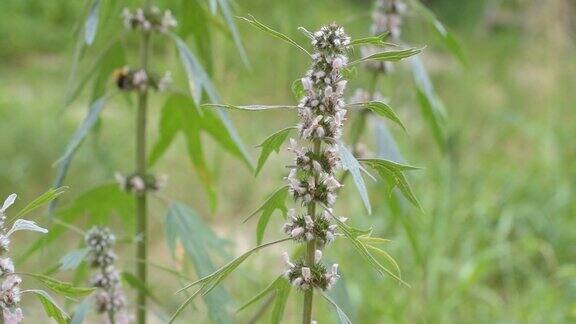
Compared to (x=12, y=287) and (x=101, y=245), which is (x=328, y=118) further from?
(x=101, y=245)

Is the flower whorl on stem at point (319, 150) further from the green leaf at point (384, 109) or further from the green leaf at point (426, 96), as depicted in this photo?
the green leaf at point (426, 96)

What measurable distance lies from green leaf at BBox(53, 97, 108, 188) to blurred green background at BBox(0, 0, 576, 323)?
0.52 m

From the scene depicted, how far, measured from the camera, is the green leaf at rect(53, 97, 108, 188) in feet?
4.50

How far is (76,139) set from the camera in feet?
4.54

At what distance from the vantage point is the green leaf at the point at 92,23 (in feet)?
4.39

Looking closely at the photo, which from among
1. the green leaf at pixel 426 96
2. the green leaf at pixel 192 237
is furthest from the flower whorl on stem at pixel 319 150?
the green leaf at pixel 426 96

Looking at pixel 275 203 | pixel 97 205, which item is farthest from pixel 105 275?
pixel 275 203

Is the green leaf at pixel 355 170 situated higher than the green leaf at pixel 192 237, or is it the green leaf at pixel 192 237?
the green leaf at pixel 192 237

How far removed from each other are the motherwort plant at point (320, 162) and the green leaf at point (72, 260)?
0.95ft

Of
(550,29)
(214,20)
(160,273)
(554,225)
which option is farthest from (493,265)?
(214,20)

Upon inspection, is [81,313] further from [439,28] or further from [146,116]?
[439,28]

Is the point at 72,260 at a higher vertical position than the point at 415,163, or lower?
lower

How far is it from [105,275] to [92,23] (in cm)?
39

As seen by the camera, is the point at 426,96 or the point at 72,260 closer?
the point at 72,260
